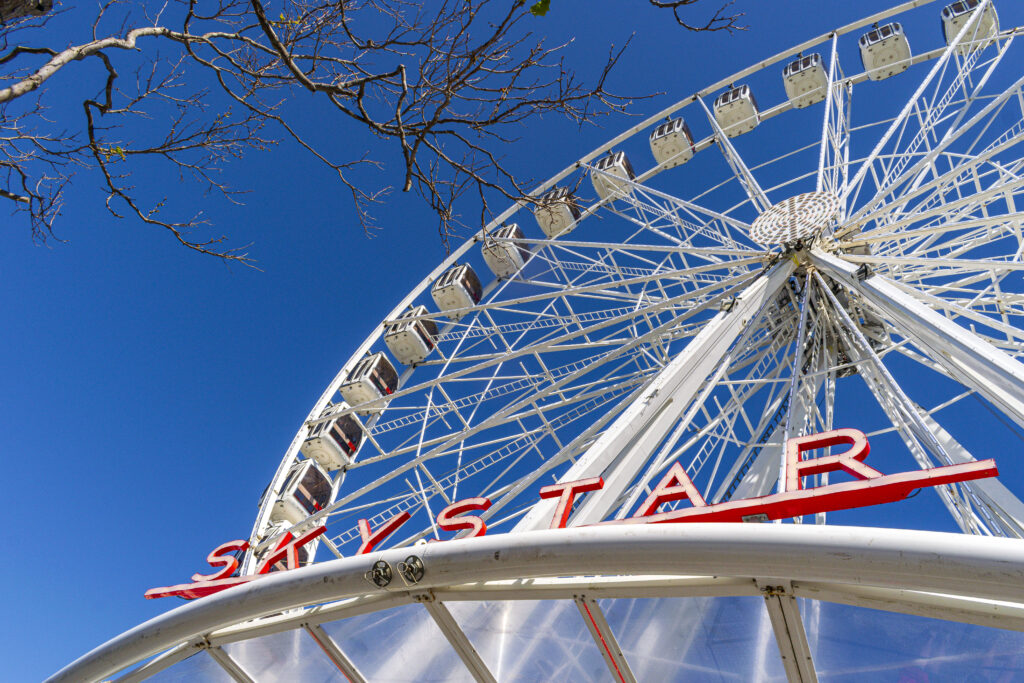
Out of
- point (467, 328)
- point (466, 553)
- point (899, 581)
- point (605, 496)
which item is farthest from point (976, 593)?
point (467, 328)

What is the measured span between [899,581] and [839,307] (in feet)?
22.7

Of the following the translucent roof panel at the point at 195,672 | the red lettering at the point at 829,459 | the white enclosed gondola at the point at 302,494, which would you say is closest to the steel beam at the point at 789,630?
the red lettering at the point at 829,459

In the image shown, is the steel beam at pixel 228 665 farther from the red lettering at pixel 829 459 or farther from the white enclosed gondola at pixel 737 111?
the white enclosed gondola at pixel 737 111

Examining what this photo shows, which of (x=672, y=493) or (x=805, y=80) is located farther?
(x=805, y=80)

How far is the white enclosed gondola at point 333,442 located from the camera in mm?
13484

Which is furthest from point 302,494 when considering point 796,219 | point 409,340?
Result: point 796,219

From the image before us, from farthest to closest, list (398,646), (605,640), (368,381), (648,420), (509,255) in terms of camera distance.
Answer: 1. (509,255)
2. (368,381)
3. (648,420)
4. (398,646)
5. (605,640)

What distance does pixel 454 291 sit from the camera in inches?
614

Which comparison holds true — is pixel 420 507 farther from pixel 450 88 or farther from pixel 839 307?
pixel 450 88

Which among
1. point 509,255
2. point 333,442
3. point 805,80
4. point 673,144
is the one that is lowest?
point 333,442

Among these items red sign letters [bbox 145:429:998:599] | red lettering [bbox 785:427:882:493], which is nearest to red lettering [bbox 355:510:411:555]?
red sign letters [bbox 145:429:998:599]

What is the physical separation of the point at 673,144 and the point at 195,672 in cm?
1329

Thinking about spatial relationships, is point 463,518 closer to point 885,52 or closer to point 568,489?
point 568,489

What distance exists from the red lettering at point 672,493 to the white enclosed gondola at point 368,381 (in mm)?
9331
